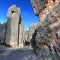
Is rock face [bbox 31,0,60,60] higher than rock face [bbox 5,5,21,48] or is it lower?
lower

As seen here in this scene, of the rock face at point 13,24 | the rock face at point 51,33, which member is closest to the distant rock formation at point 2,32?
the rock face at point 13,24

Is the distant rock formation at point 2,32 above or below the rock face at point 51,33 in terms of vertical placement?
above

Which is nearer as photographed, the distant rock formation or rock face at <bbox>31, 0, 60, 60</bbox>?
rock face at <bbox>31, 0, 60, 60</bbox>

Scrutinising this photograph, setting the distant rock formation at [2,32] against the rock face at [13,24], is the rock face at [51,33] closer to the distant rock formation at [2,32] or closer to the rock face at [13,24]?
the rock face at [13,24]

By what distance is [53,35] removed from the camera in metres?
7.38

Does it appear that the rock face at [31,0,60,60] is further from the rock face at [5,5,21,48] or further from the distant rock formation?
the distant rock formation

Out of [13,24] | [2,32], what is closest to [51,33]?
[13,24]

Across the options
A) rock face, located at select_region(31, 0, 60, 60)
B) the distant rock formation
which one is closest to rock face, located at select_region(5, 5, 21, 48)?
the distant rock formation

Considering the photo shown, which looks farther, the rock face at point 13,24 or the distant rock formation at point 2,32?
the rock face at point 13,24

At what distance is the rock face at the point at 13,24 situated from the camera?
3409 cm

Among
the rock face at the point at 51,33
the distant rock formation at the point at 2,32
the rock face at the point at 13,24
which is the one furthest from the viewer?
the rock face at the point at 13,24

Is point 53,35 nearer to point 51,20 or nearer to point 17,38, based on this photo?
point 51,20

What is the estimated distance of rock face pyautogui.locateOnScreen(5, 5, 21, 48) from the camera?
34091 millimetres

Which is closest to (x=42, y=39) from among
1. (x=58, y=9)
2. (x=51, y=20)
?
(x=51, y=20)
